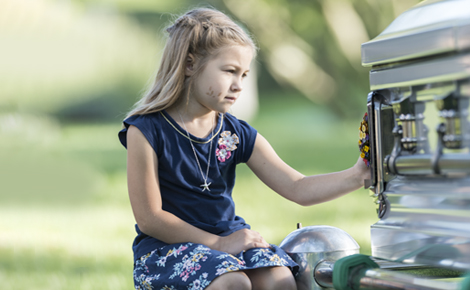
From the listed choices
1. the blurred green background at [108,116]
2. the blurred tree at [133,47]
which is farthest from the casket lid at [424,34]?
the blurred tree at [133,47]

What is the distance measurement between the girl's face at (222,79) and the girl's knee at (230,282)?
62cm

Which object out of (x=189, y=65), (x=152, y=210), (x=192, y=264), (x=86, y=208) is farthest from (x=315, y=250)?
(x=86, y=208)

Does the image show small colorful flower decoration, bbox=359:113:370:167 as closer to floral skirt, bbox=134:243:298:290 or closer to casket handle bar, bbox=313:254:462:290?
casket handle bar, bbox=313:254:462:290

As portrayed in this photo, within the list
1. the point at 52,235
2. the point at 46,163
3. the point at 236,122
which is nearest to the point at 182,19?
the point at 236,122

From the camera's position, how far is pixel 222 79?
7.23 ft

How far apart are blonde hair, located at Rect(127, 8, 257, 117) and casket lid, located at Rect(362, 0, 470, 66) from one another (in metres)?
0.66

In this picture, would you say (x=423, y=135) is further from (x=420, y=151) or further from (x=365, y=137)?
(x=365, y=137)

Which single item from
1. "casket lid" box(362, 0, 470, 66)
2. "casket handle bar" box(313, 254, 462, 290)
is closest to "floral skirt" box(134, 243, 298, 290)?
"casket handle bar" box(313, 254, 462, 290)

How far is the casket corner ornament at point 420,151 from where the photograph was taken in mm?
1508

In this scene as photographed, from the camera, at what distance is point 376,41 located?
1747 mm

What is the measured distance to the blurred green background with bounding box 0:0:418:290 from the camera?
4.58 m

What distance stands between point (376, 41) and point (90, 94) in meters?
11.7

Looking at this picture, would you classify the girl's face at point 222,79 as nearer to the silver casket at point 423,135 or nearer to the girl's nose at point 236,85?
the girl's nose at point 236,85

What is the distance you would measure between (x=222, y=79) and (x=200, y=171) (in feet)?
1.19
